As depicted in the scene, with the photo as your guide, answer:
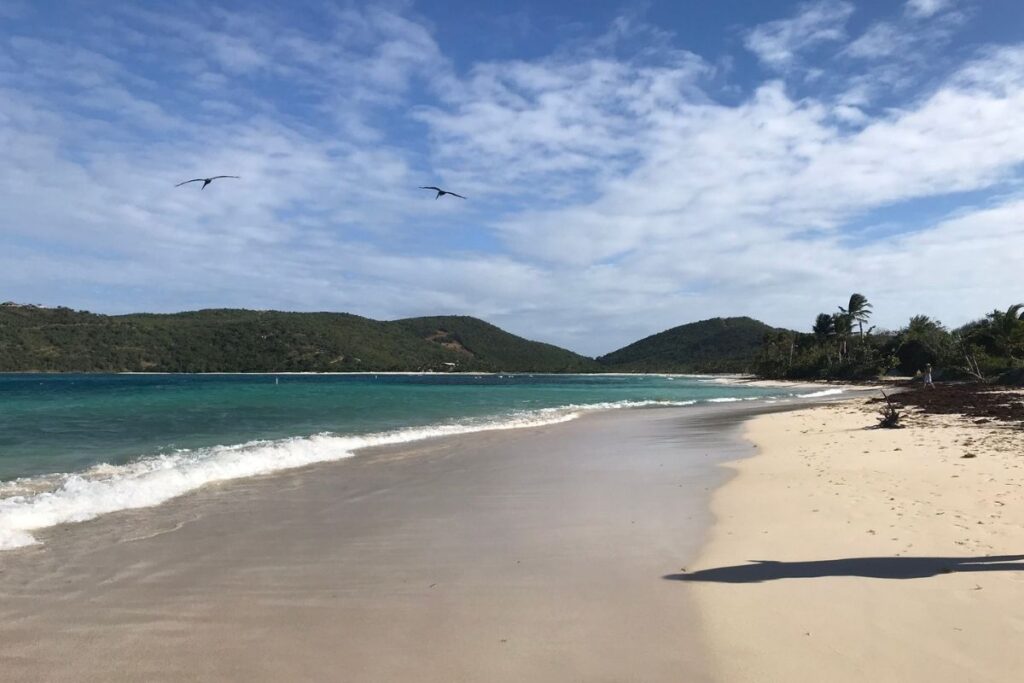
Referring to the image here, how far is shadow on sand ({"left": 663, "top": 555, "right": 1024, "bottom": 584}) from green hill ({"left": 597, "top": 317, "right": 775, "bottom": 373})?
14185 centimetres

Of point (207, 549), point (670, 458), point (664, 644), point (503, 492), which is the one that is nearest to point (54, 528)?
point (207, 549)

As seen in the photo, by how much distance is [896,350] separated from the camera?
73562 millimetres

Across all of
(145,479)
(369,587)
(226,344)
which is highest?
(226,344)

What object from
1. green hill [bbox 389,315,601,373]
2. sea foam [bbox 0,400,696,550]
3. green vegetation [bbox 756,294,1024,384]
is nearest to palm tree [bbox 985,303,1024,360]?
green vegetation [bbox 756,294,1024,384]

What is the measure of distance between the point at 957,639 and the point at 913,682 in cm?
75

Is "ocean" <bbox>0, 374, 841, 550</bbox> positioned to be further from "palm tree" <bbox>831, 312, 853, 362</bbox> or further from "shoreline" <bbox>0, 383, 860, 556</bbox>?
"palm tree" <bbox>831, 312, 853, 362</bbox>

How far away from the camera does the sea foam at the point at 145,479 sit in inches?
305

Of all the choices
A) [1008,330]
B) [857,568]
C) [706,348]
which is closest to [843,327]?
[1008,330]

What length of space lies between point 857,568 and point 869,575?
6.8 inches

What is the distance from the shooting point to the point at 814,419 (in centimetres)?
2192

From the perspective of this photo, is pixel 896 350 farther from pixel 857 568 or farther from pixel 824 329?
pixel 857 568

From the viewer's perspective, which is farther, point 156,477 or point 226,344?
point 226,344

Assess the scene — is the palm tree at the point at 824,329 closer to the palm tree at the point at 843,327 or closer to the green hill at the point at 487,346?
the palm tree at the point at 843,327

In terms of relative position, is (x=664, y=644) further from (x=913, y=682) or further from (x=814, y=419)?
(x=814, y=419)
